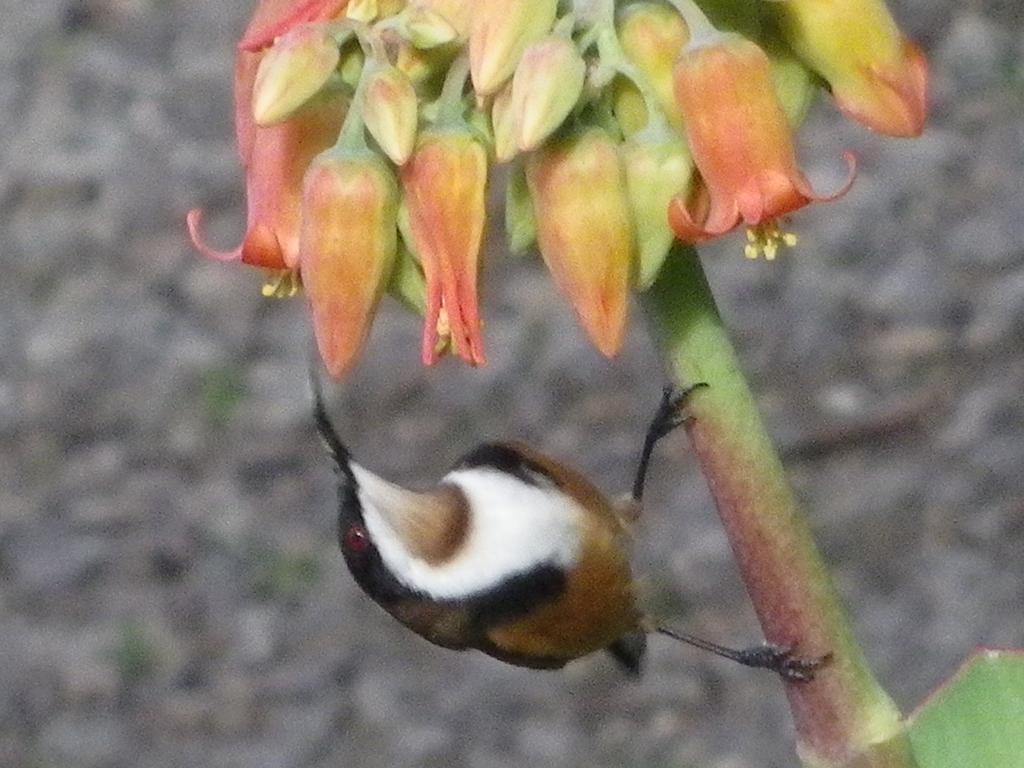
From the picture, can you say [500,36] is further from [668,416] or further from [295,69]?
[668,416]

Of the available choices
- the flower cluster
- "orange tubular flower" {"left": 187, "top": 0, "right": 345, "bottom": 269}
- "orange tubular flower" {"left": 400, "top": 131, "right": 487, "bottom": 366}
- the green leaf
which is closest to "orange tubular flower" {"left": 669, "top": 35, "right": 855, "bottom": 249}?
the flower cluster

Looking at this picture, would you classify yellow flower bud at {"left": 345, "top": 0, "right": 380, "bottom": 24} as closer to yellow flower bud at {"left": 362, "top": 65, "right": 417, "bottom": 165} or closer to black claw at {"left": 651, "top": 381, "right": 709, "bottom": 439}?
yellow flower bud at {"left": 362, "top": 65, "right": 417, "bottom": 165}

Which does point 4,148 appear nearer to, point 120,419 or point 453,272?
point 120,419

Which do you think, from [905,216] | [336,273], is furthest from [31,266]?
[336,273]

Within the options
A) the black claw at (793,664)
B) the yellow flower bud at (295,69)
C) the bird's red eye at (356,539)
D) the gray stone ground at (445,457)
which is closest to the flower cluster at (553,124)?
the yellow flower bud at (295,69)

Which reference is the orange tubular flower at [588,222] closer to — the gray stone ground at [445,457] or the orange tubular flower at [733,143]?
the orange tubular flower at [733,143]

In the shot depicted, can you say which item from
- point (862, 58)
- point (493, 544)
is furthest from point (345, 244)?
point (493, 544)
